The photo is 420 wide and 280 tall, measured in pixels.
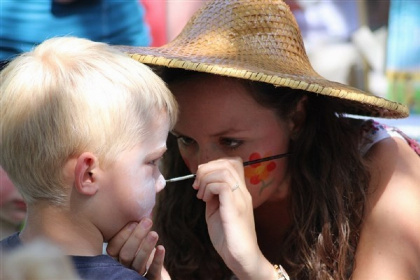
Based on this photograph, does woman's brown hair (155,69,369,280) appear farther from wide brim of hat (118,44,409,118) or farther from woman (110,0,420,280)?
wide brim of hat (118,44,409,118)

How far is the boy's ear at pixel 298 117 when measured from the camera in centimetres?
207

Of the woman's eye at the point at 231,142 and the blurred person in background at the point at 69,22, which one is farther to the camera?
the blurred person in background at the point at 69,22

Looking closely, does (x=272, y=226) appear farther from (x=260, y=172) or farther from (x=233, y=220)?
(x=233, y=220)

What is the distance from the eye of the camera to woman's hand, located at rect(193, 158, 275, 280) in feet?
5.74

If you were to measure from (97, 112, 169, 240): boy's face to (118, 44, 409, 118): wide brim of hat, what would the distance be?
242 mm

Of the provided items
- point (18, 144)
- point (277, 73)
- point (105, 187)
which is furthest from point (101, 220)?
point (277, 73)

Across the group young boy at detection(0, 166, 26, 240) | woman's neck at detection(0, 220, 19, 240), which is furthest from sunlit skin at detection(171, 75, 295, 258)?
woman's neck at detection(0, 220, 19, 240)

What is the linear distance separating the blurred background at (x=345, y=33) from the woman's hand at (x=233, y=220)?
5.90 feet

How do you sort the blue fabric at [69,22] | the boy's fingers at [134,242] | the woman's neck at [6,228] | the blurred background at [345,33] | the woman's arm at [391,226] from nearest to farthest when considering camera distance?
the boy's fingers at [134,242] < the woman's arm at [391,226] < the woman's neck at [6,228] < the blue fabric at [69,22] < the blurred background at [345,33]

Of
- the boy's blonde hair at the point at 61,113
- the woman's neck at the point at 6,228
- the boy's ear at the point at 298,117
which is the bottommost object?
the woman's neck at the point at 6,228

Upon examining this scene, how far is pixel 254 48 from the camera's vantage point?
1.97 metres

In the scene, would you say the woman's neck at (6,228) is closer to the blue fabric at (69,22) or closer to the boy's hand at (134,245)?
the boy's hand at (134,245)

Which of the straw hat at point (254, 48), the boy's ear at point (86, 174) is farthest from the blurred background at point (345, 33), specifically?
the boy's ear at point (86, 174)

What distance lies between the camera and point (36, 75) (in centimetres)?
147
